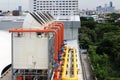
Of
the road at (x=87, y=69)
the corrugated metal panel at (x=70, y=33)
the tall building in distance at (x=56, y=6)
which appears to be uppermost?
the tall building in distance at (x=56, y=6)

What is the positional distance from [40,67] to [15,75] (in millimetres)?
809

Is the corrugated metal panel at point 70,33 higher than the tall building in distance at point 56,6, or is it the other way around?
the tall building in distance at point 56,6

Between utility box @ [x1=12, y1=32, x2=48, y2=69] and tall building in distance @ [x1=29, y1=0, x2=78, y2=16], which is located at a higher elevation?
tall building in distance @ [x1=29, y1=0, x2=78, y2=16]

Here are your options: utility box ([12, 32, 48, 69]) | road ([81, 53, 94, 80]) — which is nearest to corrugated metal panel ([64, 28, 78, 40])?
road ([81, 53, 94, 80])

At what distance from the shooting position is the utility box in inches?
382

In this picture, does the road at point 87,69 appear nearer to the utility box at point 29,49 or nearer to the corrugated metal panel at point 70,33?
the corrugated metal panel at point 70,33

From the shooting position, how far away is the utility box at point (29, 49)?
9695mm

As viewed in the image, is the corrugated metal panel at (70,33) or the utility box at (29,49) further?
the corrugated metal panel at (70,33)

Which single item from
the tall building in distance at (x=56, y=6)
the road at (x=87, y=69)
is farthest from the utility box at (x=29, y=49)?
the tall building in distance at (x=56, y=6)

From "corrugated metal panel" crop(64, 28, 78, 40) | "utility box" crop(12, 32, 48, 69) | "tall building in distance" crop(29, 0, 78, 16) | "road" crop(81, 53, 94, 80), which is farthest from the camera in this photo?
"tall building in distance" crop(29, 0, 78, 16)

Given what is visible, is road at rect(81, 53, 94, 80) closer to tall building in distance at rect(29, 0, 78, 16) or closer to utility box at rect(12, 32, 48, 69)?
utility box at rect(12, 32, 48, 69)

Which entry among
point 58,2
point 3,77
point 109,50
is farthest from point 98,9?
point 3,77

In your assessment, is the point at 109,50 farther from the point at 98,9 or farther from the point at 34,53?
the point at 98,9

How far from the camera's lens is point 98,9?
190625 mm
